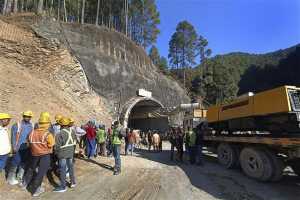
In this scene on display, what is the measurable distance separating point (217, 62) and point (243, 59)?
28.5 m

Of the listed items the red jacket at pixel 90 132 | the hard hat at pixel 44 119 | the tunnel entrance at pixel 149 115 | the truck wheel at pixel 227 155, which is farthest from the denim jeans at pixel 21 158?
the tunnel entrance at pixel 149 115

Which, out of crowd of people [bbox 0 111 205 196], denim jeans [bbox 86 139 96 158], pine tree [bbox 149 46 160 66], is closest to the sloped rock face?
denim jeans [bbox 86 139 96 158]

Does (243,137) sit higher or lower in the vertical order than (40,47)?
lower

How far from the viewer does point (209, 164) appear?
11.4 m

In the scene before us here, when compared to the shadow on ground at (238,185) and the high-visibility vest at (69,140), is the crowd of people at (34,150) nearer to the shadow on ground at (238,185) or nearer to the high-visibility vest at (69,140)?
the high-visibility vest at (69,140)

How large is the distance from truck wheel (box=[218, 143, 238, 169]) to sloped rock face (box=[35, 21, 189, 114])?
18.2 metres

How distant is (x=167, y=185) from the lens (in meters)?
7.54

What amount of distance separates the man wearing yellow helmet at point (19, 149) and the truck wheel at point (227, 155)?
717 cm

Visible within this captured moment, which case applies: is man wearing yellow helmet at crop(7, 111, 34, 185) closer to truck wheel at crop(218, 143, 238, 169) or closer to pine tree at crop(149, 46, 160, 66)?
truck wheel at crop(218, 143, 238, 169)

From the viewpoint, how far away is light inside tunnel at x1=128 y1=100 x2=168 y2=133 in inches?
1332

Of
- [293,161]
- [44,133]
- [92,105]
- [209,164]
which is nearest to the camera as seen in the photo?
[44,133]

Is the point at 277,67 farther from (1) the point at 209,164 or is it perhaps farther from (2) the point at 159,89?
(1) the point at 209,164

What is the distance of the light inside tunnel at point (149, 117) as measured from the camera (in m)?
33.8

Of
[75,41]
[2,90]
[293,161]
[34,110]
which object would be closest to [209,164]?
[293,161]
